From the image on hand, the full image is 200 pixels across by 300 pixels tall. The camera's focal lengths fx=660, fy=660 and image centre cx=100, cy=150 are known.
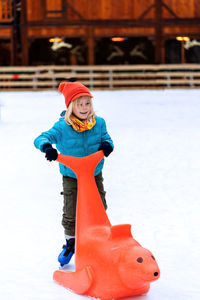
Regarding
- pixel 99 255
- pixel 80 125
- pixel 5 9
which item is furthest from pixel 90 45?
pixel 99 255

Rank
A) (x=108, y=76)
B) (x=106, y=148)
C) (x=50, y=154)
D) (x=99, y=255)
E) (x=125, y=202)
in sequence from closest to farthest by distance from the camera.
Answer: (x=99, y=255), (x=50, y=154), (x=106, y=148), (x=125, y=202), (x=108, y=76)

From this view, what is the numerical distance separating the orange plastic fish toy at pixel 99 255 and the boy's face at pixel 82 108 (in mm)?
239

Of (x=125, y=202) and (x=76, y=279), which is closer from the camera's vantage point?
(x=76, y=279)

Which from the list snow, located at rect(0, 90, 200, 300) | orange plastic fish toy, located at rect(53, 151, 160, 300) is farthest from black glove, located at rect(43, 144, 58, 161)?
snow, located at rect(0, 90, 200, 300)

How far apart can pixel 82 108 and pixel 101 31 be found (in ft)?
71.3

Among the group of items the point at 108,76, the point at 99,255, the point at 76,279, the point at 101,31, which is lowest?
the point at 76,279

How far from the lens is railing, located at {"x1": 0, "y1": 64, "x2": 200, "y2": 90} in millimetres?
23531

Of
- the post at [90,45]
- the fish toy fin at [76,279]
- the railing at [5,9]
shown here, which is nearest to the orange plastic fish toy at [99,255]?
the fish toy fin at [76,279]

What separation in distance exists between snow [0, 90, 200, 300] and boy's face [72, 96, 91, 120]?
977 mm

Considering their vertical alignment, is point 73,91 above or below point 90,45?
below

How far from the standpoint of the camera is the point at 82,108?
12.4 ft

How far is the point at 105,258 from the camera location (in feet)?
11.2

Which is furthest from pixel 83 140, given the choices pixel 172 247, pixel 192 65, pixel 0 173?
pixel 192 65

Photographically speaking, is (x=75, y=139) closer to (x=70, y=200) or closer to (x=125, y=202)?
(x=70, y=200)
